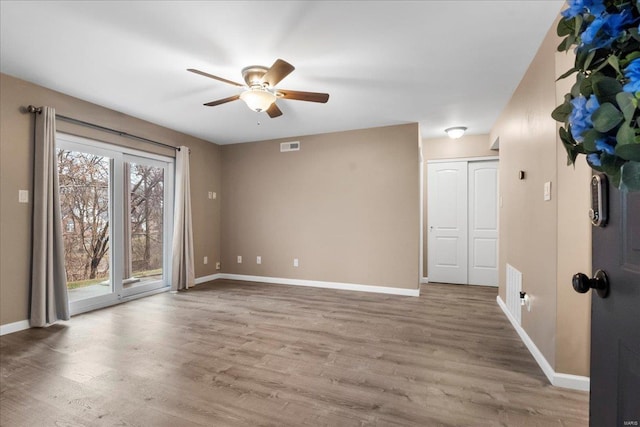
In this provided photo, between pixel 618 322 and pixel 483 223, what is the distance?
4.77m

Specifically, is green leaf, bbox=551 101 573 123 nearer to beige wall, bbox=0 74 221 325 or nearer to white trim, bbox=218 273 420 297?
white trim, bbox=218 273 420 297

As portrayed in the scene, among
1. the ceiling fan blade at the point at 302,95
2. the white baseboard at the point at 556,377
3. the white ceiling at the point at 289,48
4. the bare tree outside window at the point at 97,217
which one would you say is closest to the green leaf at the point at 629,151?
the white ceiling at the point at 289,48

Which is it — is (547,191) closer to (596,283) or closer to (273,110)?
(596,283)

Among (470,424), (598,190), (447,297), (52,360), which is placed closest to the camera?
(598,190)

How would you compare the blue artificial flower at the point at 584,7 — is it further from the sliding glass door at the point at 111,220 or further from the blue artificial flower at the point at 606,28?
the sliding glass door at the point at 111,220

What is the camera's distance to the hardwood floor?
178cm

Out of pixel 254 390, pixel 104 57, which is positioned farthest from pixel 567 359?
pixel 104 57

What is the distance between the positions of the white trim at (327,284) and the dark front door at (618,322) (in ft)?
12.0

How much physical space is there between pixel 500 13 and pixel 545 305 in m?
2.14

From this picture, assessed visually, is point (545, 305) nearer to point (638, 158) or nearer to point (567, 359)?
point (567, 359)

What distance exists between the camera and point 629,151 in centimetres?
48

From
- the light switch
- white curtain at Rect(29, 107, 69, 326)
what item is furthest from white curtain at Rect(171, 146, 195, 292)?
the light switch

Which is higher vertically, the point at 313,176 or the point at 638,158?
the point at 313,176

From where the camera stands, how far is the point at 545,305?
7.45 feet
